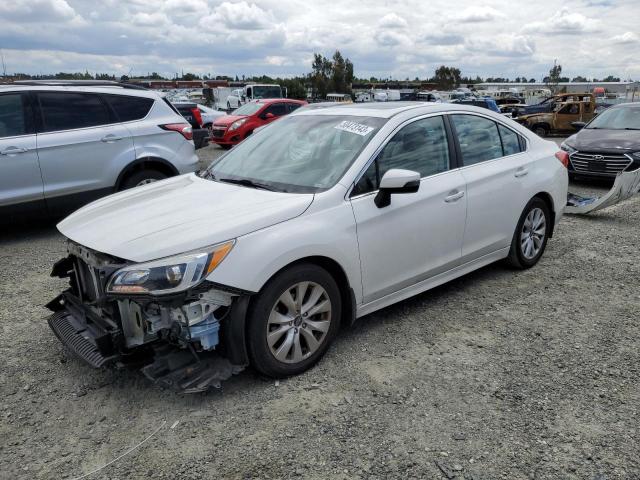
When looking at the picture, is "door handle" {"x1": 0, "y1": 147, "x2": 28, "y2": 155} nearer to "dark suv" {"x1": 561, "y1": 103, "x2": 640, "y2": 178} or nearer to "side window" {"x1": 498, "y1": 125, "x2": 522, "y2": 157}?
"side window" {"x1": 498, "y1": 125, "x2": 522, "y2": 157}

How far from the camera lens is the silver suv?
20.6 ft

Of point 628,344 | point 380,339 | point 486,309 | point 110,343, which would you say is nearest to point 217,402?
point 110,343

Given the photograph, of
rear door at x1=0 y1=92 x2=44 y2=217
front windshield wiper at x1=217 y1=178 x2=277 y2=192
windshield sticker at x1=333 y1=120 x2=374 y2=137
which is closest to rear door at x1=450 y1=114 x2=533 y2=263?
windshield sticker at x1=333 y1=120 x2=374 y2=137

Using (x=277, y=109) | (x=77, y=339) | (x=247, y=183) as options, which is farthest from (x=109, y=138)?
(x=277, y=109)

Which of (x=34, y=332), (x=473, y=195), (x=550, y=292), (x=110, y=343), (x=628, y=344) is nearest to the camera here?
(x=110, y=343)

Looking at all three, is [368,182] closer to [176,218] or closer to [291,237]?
[291,237]

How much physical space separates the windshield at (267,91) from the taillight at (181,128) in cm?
2425

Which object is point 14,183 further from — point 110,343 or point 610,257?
point 610,257

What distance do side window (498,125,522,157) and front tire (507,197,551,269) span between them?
1.65 feet

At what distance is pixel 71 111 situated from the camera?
265 inches

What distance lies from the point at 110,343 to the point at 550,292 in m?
3.70

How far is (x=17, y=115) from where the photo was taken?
250 inches

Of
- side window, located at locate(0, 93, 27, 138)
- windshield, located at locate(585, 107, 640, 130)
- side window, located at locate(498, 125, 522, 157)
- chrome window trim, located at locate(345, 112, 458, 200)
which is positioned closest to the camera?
chrome window trim, located at locate(345, 112, 458, 200)

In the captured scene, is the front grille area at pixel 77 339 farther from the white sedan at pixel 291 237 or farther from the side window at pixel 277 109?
the side window at pixel 277 109
